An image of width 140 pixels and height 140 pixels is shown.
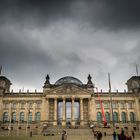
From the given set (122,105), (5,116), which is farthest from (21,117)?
(122,105)

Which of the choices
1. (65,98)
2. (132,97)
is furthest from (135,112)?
(65,98)

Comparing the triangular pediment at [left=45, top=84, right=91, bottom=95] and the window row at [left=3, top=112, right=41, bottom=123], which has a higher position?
the triangular pediment at [left=45, top=84, right=91, bottom=95]

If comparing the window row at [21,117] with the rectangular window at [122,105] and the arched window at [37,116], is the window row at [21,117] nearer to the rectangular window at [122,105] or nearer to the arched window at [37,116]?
the arched window at [37,116]

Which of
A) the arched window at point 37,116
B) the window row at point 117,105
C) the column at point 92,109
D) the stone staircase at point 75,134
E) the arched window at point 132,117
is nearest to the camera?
the stone staircase at point 75,134

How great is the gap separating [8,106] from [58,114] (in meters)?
19.0

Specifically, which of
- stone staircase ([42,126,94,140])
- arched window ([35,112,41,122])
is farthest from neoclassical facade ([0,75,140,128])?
stone staircase ([42,126,94,140])

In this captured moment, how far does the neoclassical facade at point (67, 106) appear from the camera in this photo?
241 feet

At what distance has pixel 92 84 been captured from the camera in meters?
81.8

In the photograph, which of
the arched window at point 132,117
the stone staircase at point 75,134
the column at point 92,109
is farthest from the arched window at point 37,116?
the arched window at point 132,117

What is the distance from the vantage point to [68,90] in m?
74.9

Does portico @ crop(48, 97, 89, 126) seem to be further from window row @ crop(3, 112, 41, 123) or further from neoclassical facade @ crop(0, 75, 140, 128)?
window row @ crop(3, 112, 41, 123)

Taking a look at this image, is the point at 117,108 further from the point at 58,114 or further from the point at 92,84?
the point at 58,114

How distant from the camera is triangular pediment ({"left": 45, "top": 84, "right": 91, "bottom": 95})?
74.6 meters

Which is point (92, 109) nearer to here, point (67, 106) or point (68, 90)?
point (67, 106)
